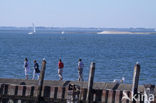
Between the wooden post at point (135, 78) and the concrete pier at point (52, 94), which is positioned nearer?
the wooden post at point (135, 78)

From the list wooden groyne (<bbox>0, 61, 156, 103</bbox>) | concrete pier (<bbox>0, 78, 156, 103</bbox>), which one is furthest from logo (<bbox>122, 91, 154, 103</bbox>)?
concrete pier (<bbox>0, 78, 156, 103</bbox>)

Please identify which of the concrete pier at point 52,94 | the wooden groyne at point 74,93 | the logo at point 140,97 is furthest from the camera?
the concrete pier at point 52,94

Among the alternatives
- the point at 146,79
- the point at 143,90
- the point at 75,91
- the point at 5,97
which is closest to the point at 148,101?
the point at 143,90

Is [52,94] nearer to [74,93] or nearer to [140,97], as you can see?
[74,93]

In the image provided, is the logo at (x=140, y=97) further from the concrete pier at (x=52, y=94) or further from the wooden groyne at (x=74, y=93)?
the concrete pier at (x=52, y=94)

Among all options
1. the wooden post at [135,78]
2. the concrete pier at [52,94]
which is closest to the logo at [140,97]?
the wooden post at [135,78]

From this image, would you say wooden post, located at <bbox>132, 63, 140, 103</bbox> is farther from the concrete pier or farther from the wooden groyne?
the concrete pier

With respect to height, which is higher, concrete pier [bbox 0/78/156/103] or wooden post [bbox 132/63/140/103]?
A: wooden post [bbox 132/63/140/103]

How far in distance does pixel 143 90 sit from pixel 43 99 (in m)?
4.73

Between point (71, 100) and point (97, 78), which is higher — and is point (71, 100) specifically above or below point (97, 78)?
above

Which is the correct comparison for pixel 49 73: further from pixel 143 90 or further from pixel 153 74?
Result: pixel 143 90

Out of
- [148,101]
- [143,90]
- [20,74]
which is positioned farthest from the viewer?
[20,74]

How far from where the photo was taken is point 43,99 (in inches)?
954

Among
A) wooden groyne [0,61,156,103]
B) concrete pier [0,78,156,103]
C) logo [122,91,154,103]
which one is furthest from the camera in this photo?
concrete pier [0,78,156,103]
